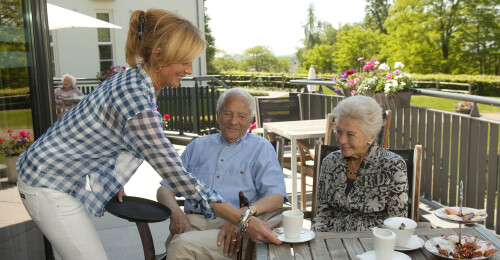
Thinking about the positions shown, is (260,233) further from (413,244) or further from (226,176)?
(226,176)

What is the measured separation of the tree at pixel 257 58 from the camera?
51.4m

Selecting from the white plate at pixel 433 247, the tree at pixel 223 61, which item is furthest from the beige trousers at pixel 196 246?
the tree at pixel 223 61

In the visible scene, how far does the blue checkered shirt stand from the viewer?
59.0 inches

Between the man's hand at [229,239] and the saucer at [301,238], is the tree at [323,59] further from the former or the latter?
the saucer at [301,238]

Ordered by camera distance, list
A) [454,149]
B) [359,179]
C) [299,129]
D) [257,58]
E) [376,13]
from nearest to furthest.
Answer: [359,179], [454,149], [299,129], [257,58], [376,13]

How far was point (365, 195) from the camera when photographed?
212 centimetres

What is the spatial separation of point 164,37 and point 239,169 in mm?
1053

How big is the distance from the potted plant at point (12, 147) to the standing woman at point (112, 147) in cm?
81

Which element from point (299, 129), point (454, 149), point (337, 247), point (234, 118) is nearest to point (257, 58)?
point (299, 129)

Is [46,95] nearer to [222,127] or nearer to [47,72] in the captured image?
[47,72]

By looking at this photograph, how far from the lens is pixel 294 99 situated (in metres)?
5.96

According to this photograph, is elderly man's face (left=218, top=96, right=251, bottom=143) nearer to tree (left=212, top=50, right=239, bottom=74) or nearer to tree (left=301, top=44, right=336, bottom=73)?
tree (left=212, top=50, right=239, bottom=74)

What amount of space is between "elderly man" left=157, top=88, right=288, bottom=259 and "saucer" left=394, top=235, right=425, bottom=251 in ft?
2.60

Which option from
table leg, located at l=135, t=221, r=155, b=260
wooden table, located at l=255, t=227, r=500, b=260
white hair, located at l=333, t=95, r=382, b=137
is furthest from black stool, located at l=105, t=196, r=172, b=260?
white hair, located at l=333, t=95, r=382, b=137
